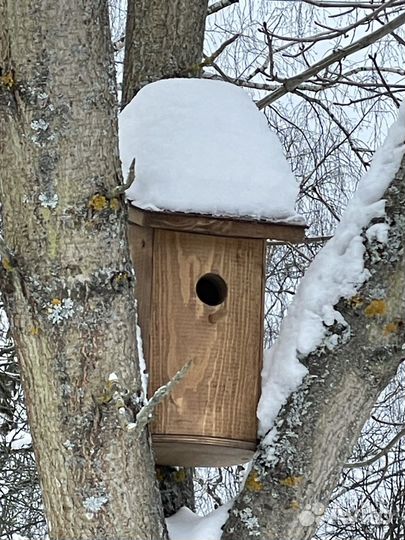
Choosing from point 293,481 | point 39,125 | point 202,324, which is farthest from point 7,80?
point 293,481

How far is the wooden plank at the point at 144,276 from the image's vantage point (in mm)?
1678

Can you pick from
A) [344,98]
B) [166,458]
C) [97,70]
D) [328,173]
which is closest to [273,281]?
[328,173]

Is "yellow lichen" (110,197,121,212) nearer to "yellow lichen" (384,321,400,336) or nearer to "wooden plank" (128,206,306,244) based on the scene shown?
"wooden plank" (128,206,306,244)

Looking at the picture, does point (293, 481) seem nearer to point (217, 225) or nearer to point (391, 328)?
point (391, 328)

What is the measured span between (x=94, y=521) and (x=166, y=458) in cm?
44

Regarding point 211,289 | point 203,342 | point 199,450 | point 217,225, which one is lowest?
point 199,450

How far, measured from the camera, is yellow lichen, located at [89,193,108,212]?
4.75 ft

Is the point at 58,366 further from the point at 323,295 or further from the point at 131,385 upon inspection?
the point at 323,295

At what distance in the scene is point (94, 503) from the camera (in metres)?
1.40

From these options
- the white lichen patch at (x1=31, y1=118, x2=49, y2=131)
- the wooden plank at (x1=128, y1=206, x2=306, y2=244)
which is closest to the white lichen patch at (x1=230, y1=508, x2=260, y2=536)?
the wooden plank at (x1=128, y1=206, x2=306, y2=244)

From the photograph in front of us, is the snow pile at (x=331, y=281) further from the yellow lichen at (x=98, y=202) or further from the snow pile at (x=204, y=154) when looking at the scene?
the yellow lichen at (x=98, y=202)

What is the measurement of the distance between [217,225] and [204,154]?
0.46ft

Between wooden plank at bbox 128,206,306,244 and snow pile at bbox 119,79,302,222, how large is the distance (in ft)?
0.05

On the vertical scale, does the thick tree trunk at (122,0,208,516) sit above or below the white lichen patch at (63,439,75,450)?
above
